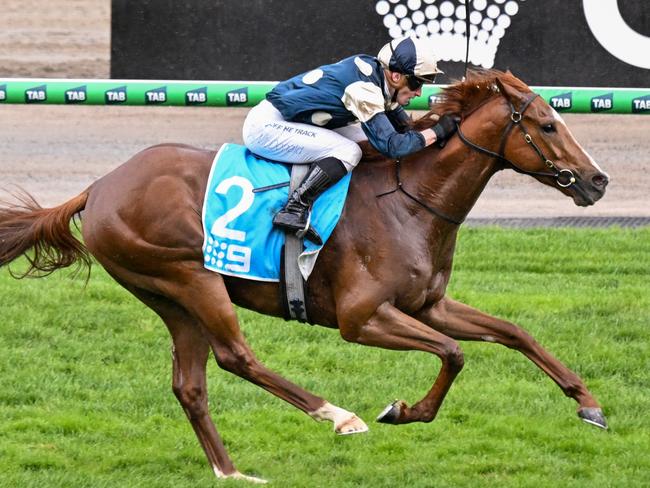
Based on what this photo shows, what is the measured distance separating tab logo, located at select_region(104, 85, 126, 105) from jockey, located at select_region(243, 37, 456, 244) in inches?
210

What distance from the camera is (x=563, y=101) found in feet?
37.0

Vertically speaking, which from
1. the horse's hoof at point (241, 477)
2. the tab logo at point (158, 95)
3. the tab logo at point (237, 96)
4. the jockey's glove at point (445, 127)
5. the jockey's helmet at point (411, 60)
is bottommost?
the tab logo at point (158, 95)

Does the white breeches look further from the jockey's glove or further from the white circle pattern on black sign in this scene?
the white circle pattern on black sign

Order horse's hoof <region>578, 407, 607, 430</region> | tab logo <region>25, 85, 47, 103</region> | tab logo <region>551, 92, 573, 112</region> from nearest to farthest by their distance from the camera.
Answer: horse's hoof <region>578, 407, 607, 430</region> → tab logo <region>551, 92, 573, 112</region> → tab logo <region>25, 85, 47, 103</region>

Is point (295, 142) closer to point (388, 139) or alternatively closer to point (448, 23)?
point (388, 139)

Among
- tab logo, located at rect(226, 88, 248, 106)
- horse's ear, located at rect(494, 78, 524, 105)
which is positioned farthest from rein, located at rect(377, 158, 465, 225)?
tab logo, located at rect(226, 88, 248, 106)

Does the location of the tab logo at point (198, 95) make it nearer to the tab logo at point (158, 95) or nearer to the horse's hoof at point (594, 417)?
the tab logo at point (158, 95)

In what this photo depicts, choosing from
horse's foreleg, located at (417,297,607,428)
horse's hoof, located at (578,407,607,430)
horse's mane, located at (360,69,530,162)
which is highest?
horse's mane, located at (360,69,530,162)

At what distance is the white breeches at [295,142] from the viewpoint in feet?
20.9

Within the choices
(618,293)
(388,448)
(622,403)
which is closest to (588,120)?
(618,293)

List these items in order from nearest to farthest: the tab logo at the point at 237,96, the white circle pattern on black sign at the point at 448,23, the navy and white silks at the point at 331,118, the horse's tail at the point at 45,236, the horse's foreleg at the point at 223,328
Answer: the navy and white silks at the point at 331,118
the horse's foreleg at the point at 223,328
the horse's tail at the point at 45,236
the tab logo at the point at 237,96
the white circle pattern on black sign at the point at 448,23

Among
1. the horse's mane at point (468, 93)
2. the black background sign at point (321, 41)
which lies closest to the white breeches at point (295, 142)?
the horse's mane at point (468, 93)

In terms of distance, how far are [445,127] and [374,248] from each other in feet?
2.21

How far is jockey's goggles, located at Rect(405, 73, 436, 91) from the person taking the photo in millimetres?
6328
